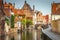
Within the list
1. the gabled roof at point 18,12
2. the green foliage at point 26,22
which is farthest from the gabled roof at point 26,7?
the green foliage at point 26,22

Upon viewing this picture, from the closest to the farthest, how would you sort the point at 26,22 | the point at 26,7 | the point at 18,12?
1. the point at 18,12
2. the point at 26,7
3. the point at 26,22

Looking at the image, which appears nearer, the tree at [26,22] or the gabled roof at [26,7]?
the gabled roof at [26,7]

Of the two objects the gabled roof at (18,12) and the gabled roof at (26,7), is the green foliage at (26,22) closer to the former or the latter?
the gabled roof at (18,12)

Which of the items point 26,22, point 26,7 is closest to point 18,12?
point 26,7

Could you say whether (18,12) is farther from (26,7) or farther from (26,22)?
(26,22)

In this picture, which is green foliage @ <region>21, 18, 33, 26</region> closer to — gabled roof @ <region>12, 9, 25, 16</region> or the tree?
the tree

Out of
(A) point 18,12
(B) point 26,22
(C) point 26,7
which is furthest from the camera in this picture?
(B) point 26,22

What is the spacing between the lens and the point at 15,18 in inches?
665

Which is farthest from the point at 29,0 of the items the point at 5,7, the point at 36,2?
the point at 5,7

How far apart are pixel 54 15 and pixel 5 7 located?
10.7ft

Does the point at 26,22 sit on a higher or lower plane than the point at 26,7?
lower

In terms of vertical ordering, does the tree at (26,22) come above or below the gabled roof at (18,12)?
below

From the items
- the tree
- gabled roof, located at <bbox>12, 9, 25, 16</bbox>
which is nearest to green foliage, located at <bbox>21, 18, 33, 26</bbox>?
the tree

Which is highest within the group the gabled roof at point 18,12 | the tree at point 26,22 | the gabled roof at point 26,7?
the gabled roof at point 26,7
